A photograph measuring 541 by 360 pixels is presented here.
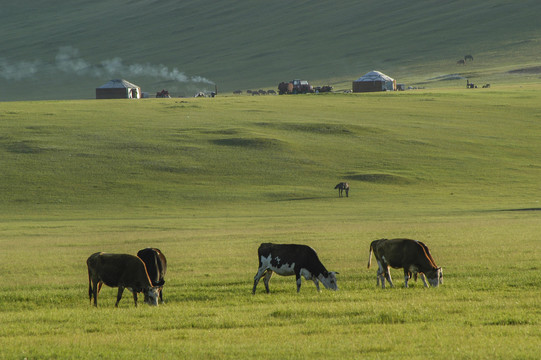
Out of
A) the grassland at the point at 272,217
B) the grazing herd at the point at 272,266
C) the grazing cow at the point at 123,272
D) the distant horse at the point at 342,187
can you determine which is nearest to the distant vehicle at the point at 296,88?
the grassland at the point at 272,217

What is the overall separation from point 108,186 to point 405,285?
4283 centimetres

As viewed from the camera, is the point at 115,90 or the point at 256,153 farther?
the point at 115,90

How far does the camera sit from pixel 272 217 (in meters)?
45.0

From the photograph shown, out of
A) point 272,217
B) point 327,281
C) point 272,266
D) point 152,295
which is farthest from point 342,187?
point 152,295

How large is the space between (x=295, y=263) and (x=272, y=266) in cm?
55

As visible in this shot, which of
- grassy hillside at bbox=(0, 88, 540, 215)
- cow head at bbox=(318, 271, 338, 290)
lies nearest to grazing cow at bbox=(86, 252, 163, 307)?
cow head at bbox=(318, 271, 338, 290)

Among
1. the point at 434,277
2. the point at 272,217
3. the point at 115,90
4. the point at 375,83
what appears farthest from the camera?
the point at 375,83

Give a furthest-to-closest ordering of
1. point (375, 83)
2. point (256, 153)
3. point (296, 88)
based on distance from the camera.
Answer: point (375, 83) → point (296, 88) → point (256, 153)

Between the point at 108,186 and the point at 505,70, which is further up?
the point at 505,70

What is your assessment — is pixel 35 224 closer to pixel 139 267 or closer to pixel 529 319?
pixel 139 267

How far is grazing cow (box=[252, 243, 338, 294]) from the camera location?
1728 cm

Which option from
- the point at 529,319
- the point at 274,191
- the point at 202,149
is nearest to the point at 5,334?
the point at 529,319

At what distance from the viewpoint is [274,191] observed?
56969 millimetres

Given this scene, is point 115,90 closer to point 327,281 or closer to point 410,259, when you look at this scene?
point 327,281
